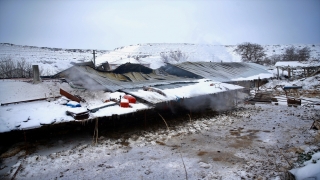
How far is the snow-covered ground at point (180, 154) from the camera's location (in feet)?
22.1

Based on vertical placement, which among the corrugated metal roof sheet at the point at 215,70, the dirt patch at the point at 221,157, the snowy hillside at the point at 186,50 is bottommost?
the dirt patch at the point at 221,157

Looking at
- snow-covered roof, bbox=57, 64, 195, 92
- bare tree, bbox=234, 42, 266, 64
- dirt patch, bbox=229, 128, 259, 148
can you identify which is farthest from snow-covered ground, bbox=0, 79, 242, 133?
bare tree, bbox=234, 42, 266, 64

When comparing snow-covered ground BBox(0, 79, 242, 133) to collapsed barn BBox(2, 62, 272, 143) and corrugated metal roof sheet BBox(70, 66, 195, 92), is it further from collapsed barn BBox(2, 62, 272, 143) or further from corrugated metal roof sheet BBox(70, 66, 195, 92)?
corrugated metal roof sheet BBox(70, 66, 195, 92)

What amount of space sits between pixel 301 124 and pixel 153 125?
918 centimetres

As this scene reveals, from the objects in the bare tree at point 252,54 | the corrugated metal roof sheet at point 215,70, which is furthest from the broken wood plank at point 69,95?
the bare tree at point 252,54

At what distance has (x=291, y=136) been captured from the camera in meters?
9.97

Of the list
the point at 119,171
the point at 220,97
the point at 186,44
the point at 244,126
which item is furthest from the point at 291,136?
the point at 186,44

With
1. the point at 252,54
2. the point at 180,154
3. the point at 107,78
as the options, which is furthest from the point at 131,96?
the point at 252,54

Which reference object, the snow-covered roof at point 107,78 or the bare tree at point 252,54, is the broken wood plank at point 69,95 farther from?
the bare tree at point 252,54

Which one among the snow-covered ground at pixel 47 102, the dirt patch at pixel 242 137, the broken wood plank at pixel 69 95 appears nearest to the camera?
the snow-covered ground at pixel 47 102

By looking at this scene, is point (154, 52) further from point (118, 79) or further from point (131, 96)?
point (131, 96)

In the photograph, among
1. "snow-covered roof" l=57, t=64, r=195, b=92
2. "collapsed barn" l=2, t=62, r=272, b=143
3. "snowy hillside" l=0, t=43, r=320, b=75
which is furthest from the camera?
"snowy hillside" l=0, t=43, r=320, b=75

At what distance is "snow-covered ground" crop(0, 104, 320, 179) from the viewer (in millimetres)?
6738

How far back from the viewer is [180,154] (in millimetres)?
8266
